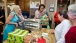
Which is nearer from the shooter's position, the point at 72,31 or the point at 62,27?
the point at 72,31

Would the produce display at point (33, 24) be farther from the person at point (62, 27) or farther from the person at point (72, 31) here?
the person at point (72, 31)

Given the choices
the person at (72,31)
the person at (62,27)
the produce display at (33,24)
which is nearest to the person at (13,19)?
the produce display at (33,24)

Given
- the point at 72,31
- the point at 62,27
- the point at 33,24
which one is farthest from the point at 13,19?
the point at 72,31

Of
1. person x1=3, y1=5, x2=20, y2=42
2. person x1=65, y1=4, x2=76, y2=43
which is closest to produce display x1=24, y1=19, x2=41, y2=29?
person x1=3, y1=5, x2=20, y2=42

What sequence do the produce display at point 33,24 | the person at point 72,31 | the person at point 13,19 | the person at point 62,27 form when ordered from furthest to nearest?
1. the person at point 13,19
2. the produce display at point 33,24
3. the person at point 62,27
4. the person at point 72,31

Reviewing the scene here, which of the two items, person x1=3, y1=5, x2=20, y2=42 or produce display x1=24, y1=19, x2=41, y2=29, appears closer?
produce display x1=24, y1=19, x2=41, y2=29

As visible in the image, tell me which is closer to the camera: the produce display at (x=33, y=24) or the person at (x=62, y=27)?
the person at (x=62, y=27)

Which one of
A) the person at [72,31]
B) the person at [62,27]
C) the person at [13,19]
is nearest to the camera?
the person at [72,31]

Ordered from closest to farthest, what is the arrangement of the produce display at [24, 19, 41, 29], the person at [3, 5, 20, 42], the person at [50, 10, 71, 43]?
the person at [50, 10, 71, 43], the produce display at [24, 19, 41, 29], the person at [3, 5, 20, 42]

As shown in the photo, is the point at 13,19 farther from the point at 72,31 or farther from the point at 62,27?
the point at 72,31

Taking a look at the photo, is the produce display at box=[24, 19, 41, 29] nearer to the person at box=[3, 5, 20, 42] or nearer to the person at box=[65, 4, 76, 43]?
the person at box=[3, 5, 20, 42]

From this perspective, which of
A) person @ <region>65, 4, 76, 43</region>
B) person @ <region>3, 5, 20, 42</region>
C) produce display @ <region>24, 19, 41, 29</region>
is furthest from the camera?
person @ <region>3, 5, 20, 42</region>

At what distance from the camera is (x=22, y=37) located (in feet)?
5.80

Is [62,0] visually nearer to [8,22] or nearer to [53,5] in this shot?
[53,5]
